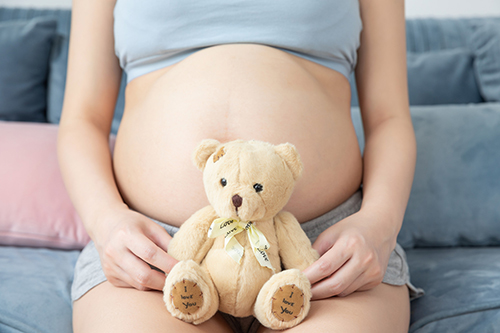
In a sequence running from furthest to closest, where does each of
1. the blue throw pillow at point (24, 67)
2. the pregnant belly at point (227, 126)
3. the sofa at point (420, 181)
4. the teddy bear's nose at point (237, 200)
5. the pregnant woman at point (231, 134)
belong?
the blue throw pillow at point (24, 67), the sofa at point (420, 181), the pregnant belly at point (227, 126), the pregnant woman at point (231, 134), the teddy bear's nose at point (237, 200)

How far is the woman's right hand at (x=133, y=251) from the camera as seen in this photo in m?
0.57

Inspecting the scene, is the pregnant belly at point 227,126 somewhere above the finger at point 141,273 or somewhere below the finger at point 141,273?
above

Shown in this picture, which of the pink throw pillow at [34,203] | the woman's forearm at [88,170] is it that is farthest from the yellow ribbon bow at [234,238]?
the pink throw pillow at [34,203]

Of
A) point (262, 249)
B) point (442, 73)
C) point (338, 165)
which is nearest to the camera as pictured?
point (262, 249)

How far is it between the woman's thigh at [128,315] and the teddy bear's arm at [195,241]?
87 millimetres

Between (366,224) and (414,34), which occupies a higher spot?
(414,34)

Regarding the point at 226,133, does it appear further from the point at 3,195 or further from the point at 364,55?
the point at 3,195

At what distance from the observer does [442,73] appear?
1523 mm

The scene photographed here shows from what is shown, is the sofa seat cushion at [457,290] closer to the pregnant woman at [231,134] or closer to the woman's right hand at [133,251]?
the pregnant woman at [231,134]

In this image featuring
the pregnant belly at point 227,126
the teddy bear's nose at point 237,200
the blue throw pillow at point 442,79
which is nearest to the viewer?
the teddy bear's nose at point 237,200

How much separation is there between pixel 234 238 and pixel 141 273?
0.17m

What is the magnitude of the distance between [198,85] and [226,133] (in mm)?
122

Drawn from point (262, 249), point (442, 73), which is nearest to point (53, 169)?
point (262, 249)

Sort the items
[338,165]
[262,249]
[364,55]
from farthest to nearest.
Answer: [364,55]
[338,165]
[262,249]
